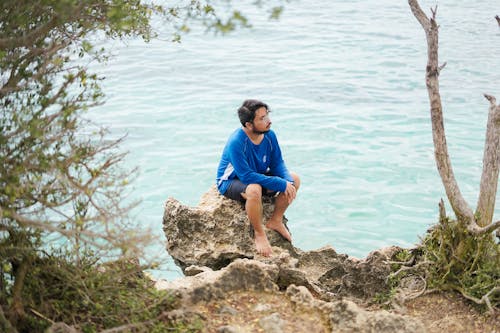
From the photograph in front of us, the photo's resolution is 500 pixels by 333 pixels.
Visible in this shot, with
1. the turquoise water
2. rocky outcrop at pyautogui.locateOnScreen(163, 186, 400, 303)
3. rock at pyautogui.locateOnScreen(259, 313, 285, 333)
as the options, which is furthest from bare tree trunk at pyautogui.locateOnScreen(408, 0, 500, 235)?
the turquoise water

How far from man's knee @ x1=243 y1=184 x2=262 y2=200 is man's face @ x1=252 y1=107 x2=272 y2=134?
50 centimetres

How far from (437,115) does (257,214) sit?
1818 millimetres

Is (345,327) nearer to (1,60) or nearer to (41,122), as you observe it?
(41,122)

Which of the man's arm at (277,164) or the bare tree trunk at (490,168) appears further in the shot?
the man's arm at (277,164)

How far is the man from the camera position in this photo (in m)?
6.46

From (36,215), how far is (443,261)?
9.92 feet

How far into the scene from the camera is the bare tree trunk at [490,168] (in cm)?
553

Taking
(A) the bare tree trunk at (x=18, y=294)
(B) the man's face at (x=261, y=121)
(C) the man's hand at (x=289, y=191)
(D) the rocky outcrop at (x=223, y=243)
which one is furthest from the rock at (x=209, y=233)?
(A) the bare tree trunk at (x=18, y=294)

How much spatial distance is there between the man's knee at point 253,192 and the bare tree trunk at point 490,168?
1829 mm

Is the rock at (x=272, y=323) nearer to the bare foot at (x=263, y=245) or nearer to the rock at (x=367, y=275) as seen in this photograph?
the rock at (x=367, y=275)

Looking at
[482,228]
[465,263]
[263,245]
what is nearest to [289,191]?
[263,245]

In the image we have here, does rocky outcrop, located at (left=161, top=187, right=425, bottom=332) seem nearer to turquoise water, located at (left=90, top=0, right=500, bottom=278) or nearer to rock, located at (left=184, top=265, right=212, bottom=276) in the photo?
rock, located at (left=184, top=265, right=212, bottom=276)

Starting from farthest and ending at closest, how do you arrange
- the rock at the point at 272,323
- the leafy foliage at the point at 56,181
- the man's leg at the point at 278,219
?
1. the man's leg at the point at 278,219
2. the rock at the point at 272,323
3. the leafy foliage at the point at 56,181

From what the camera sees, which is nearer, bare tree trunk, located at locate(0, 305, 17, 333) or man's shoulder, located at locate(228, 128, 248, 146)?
bare tree trunk, located at locate(0, 305, 17, 333)
